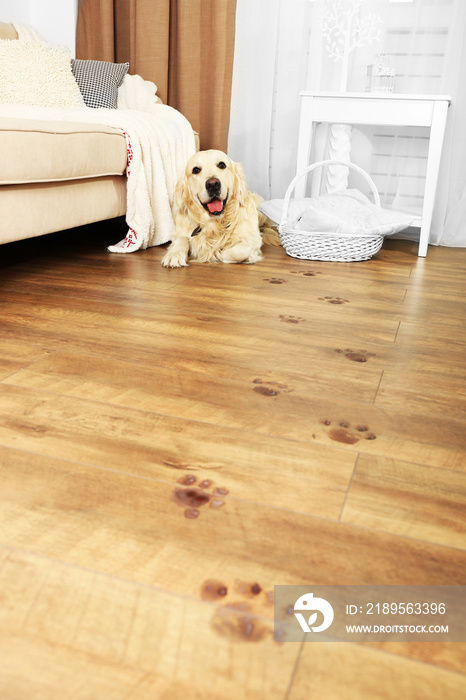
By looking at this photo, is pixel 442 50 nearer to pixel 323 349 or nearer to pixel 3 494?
pixel 323 349

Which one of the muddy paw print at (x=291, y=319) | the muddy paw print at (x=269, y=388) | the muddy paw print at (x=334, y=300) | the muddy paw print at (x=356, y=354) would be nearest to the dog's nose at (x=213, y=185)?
the muddy paw print at (x=334, y=300)

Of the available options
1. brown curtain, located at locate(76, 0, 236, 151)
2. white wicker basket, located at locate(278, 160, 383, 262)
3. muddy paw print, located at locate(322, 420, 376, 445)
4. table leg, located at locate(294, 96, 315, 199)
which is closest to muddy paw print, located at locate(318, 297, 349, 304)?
white wicker basket, located at locate(278, 160, 383, 262)

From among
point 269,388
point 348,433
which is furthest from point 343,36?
point 348,433

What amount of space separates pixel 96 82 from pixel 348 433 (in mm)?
2572

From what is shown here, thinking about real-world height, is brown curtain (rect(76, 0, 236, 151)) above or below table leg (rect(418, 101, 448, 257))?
above

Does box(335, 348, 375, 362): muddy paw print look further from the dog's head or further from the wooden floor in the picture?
the dog's head

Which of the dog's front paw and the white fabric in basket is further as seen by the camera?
the white fabric in basket

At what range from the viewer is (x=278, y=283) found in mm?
2047

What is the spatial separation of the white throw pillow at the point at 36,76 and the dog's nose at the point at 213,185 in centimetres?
99

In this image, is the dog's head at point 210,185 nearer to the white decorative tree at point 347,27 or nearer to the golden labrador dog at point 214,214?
the golden labrador dog at point 214,214

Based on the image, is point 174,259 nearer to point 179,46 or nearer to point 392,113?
point 392,113

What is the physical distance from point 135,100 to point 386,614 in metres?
2.90

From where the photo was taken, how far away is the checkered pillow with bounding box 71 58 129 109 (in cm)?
292

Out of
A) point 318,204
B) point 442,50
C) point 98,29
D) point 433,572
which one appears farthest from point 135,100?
point 433,572
